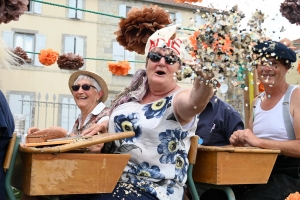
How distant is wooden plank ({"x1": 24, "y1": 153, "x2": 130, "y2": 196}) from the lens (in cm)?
187

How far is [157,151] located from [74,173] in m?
0.50

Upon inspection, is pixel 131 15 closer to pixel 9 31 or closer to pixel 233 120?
pixel 233 120

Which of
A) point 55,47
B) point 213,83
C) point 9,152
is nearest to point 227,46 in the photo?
point 213,83

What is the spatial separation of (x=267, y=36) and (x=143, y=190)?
1072 mm

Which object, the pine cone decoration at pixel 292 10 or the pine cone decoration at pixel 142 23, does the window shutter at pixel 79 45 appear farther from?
the pine cone decoration at pixel 292 10

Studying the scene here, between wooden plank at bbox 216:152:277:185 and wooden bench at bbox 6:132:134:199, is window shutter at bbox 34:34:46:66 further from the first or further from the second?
wooden bench at bbox 6:132:134:199

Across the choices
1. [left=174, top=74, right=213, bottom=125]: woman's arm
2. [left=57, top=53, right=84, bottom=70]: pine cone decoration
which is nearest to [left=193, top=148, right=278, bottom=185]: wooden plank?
[left=174, top=74, right=213, bottom=125]: woman's arm

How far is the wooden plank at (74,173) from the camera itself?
6.14ft

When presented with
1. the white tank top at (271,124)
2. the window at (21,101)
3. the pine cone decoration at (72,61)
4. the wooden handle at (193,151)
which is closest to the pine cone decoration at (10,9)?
the wooden handle at (193,151)

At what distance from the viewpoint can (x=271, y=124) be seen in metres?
2.85

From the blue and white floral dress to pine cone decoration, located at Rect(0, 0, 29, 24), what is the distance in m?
0.84

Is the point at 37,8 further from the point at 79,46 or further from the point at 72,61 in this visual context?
the point at 72,61

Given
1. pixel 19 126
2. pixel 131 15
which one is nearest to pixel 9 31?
pixel 19 126

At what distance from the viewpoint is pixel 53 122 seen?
18.8 metres
